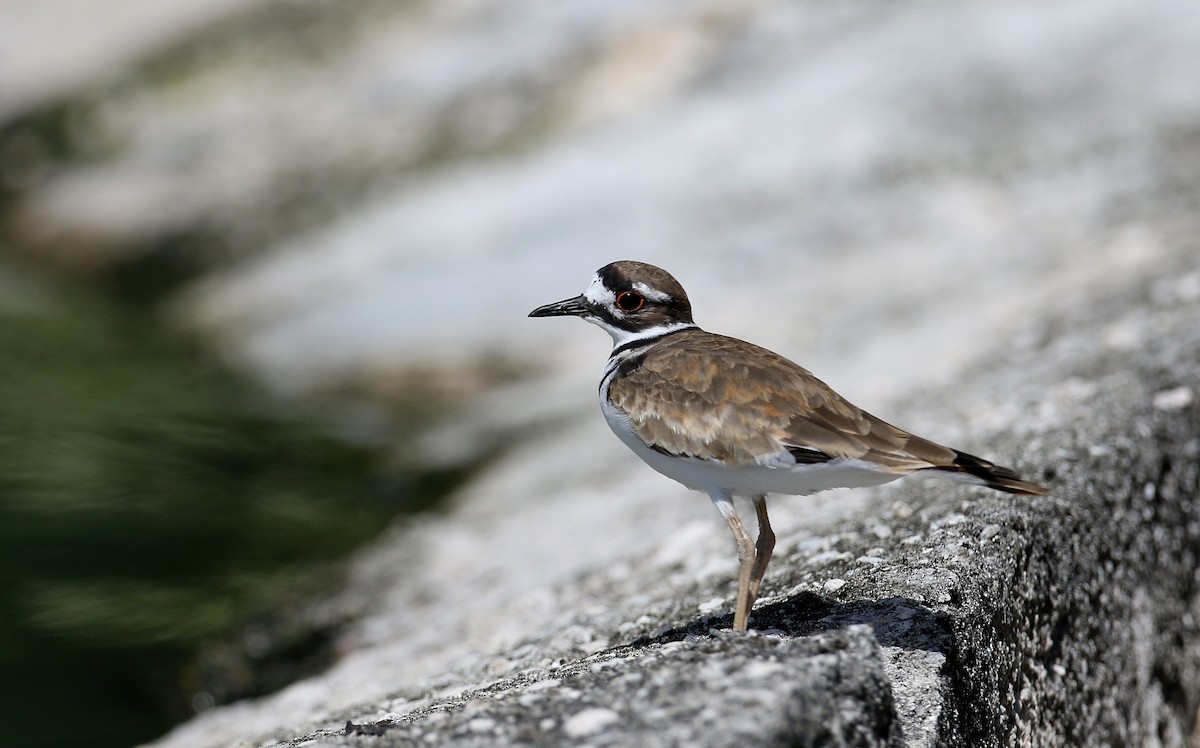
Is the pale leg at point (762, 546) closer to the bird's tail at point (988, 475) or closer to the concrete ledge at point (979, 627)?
the concrete ledge at point (979, 627)

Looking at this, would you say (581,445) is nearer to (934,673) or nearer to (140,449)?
(140,449)

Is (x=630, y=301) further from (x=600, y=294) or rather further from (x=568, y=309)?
(x=568, y=309)

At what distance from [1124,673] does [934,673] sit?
1.90 meters

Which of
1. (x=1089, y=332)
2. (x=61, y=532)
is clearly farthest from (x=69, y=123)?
(x=1089, y=332)

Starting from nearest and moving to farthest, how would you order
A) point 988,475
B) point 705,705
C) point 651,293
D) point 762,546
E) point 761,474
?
point 705,705 < point 988,475 < point 761,474 < point 762,546 < point 651,293

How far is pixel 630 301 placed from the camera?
552 cm

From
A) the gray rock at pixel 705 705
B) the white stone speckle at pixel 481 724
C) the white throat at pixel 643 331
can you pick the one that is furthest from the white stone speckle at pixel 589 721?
the white throat at pixel 643 331

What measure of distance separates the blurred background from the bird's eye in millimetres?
1827

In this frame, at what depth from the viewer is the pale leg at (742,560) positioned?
180 inches

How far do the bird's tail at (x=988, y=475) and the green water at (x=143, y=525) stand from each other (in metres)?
4.93

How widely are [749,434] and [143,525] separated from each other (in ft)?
20.0

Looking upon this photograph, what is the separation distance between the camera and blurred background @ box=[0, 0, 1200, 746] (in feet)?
28.0

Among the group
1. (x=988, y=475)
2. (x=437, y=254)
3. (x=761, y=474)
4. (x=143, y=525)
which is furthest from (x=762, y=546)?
(x=437, y=254)

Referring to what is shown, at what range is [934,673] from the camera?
4.35 metres
